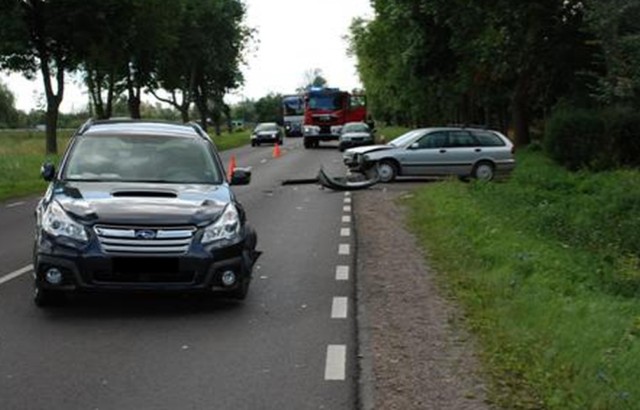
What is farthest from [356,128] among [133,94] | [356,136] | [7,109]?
[7,109]

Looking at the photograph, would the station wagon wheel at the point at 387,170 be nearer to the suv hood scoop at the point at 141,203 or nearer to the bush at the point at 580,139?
the bush at the point at 580,139

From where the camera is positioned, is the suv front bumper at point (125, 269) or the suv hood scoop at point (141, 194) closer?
the suv front bumper at point (125, 269)

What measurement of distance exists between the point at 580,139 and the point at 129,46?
24.2 metres

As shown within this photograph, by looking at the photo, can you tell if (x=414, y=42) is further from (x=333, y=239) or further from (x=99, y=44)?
(x=333, y=239)

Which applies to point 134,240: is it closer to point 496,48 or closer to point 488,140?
point 488,140

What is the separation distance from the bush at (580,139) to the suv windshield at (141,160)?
18.5m

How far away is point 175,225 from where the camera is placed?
7.82m

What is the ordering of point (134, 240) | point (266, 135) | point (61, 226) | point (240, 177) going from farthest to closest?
point (266, 135)
point (240, 177)
point (61, 226)
point (134, 240)

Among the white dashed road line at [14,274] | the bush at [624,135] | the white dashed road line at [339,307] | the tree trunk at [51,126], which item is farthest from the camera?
the tree trunk at [51,126]

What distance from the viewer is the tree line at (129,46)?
35.9 meters

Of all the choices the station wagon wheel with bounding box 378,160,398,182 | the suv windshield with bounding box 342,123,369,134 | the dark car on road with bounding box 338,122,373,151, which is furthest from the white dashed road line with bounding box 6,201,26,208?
the suv windshield with bounding box 342,123,369,134

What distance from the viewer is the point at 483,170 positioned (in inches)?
982

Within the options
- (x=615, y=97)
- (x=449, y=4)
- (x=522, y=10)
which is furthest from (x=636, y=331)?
(x=449, y=4)

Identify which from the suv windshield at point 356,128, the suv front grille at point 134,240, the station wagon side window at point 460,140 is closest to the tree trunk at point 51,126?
the suv windshield at point 356,128
